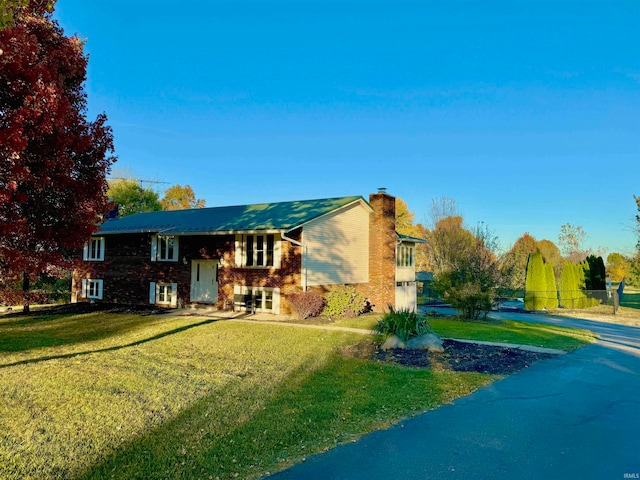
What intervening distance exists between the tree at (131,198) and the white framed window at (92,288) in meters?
17.3

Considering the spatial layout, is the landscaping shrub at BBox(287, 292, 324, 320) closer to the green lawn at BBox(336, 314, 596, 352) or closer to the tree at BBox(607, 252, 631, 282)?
the green lawn at BBox(336, 314, 596, 352)

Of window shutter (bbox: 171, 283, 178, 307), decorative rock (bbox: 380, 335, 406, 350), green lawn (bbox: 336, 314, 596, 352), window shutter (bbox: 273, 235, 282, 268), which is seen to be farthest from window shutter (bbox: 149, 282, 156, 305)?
decorative rock (bbox: 380, 335, 406, 350)

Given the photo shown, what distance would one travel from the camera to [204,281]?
67.8ft

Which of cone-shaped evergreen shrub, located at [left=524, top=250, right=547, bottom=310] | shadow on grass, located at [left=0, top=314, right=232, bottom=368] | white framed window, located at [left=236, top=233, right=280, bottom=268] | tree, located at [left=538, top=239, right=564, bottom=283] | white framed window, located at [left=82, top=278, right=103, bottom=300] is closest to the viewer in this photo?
shadow on grass, located at [left=0, top=314, right=232, bottom=368]

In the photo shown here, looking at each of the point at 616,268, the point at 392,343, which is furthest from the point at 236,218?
the point at 616,268

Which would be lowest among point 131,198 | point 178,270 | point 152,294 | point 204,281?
point 152,294

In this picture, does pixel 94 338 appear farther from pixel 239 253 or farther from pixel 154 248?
pixel 154 248

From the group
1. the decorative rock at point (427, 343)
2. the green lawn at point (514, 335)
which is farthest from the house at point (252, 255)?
the decorative rock at point (427, 343)

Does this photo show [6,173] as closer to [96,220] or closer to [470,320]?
[96,220]

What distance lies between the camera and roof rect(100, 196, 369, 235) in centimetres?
1889

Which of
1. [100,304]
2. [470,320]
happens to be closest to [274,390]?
[470,320]

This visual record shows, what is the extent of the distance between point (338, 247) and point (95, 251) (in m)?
13.5

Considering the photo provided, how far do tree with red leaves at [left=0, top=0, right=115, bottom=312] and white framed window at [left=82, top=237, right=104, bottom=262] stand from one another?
16115 millimetres

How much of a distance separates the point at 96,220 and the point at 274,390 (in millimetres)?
5143
